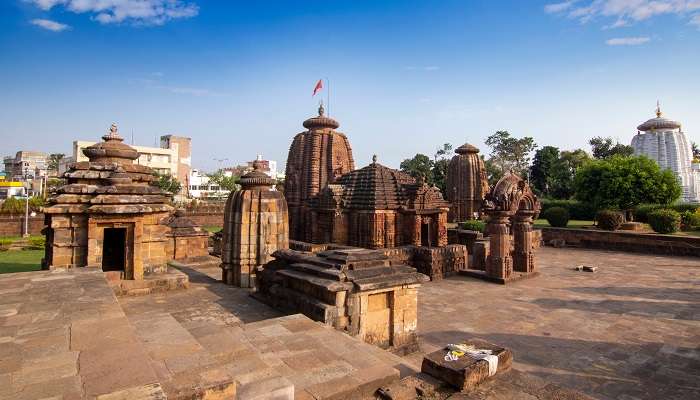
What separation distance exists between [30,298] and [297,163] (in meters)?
17.5

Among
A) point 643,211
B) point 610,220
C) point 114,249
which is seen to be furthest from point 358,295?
point 643,211

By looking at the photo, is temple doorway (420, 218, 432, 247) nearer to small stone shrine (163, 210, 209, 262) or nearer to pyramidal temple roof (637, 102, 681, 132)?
small stone shrine (163, 210, 209, 262)

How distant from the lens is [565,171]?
1882 inches

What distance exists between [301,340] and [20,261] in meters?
21.9

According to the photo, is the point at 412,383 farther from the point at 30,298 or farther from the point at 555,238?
the point at 555,238

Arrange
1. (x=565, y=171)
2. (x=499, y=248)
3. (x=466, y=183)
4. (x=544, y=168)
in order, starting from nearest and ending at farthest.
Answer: (x=499, y=248)
(x=466, y=183)
(x=565, y=171)
(x=544, y=168)

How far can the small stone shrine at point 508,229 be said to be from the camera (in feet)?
46.9

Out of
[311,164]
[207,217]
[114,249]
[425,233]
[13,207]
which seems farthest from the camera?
[207,217]

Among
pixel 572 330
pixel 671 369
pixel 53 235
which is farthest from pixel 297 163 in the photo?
pixel 671 369

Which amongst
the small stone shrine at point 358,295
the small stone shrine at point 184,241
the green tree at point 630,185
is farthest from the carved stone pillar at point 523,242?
the green tree at point 630,185

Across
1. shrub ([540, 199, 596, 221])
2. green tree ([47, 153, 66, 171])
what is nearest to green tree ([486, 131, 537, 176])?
shrub ([540, 199, 596, 221])

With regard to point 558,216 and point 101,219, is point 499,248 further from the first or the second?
point 558,216

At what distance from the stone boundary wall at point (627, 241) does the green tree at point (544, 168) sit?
86.4 feet

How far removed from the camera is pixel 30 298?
4.90 metres
